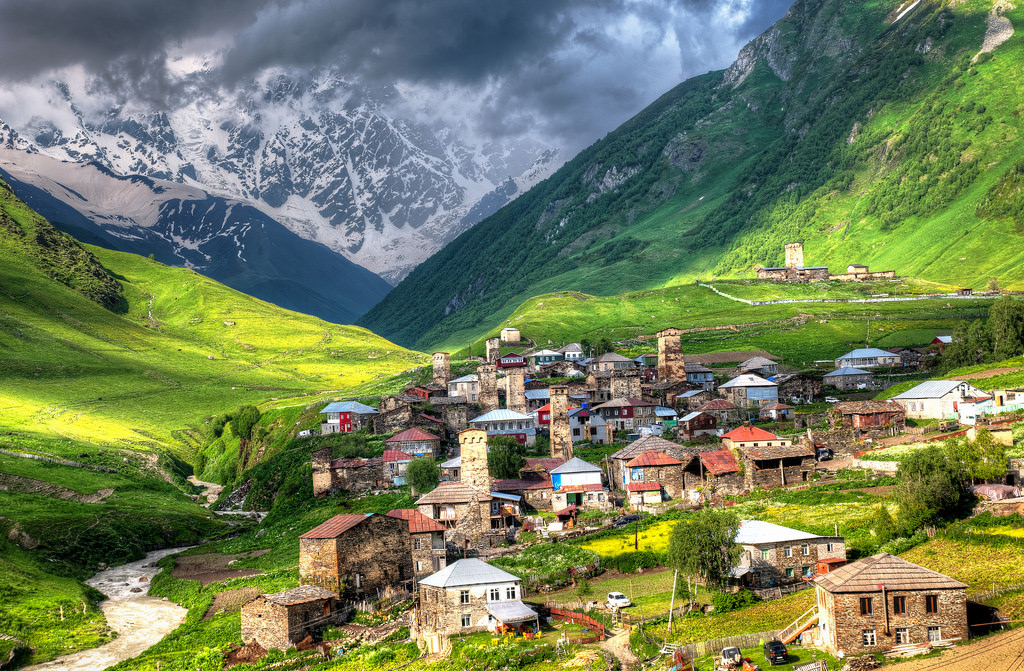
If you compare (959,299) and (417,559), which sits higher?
(959,299)

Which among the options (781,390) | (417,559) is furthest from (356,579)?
(781,390)

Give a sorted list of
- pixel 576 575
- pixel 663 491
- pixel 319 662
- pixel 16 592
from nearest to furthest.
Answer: pixel 319 662 < pixel 576 575 < pixel 16 592 < pixel 663 491

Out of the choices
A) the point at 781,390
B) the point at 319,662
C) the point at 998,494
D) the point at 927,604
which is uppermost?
the point at 781,390

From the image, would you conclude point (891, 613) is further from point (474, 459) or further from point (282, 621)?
point (474, 459)

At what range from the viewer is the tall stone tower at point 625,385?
110m

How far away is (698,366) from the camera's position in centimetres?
12962

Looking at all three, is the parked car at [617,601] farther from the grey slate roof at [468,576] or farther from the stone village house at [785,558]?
the stone village house at [785,558]

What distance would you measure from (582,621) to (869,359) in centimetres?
9425

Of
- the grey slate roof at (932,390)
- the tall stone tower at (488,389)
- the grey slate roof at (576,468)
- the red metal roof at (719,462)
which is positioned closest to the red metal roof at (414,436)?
the tall stone tower at (488,389)

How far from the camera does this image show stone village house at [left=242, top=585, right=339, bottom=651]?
2082 inches

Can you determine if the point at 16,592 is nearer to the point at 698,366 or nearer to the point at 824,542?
the point at 824,542

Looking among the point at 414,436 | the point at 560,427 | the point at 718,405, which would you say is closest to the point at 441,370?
the point at 414,436

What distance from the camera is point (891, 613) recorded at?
38.3 metres

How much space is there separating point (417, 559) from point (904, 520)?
29497 mm
